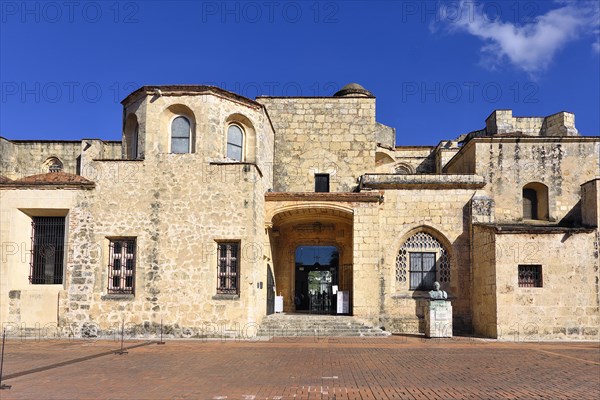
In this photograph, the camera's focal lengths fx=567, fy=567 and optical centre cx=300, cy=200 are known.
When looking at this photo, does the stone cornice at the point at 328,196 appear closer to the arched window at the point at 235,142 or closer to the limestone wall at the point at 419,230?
the limestone wall at the point at 419,230

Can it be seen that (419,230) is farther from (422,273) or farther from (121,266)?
(121,266)

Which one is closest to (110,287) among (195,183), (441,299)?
(195,183)

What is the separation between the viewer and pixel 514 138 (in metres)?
23.4

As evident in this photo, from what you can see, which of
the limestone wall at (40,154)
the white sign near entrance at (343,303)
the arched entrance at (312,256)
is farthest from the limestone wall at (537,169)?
the limestone wall at (40,154)

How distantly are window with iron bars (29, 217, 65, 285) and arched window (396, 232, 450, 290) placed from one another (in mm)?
12823

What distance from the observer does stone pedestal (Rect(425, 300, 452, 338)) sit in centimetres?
1973

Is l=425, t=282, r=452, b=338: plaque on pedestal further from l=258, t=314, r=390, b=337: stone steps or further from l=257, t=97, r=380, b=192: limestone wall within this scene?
l=257, t=97, r=380, b=192: limestone wall

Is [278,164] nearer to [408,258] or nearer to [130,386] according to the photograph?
[408,258]

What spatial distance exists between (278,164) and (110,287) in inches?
374

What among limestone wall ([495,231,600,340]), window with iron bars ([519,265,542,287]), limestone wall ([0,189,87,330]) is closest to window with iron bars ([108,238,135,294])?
limestone wall ([0,189,87,330])

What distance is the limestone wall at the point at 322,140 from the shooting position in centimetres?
2558

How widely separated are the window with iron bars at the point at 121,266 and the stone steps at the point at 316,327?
4861 mm

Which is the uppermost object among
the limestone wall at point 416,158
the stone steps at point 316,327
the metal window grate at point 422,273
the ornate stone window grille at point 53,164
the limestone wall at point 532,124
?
the limestone wall at point 532,124

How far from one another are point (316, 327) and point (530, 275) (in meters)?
7.82
